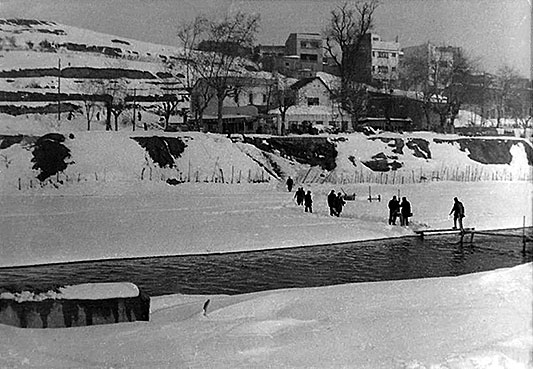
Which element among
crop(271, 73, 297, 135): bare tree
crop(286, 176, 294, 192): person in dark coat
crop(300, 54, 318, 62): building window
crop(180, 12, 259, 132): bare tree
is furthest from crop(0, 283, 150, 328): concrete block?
crop(286, 176, 294, 192): person in dark coat

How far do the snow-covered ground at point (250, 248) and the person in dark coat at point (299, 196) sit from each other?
5 centimetres

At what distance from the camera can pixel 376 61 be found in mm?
2980

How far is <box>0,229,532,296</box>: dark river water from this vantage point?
3494 mm

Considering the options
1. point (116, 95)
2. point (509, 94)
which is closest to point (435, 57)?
point (509, 94)

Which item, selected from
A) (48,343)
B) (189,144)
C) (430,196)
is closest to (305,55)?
(430,196)

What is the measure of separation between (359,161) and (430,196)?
3.11 ft

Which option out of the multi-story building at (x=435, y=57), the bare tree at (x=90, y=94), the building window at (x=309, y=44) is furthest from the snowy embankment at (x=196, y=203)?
→ the building window at (x=309, y=44)

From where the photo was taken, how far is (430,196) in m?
3.72

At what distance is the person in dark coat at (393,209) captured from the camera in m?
4.19

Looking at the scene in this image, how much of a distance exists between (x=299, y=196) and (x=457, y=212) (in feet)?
5.37

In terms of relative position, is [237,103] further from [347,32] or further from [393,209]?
[347,32]

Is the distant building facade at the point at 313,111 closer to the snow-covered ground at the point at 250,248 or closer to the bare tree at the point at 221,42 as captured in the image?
the snow-covered ground at the point at 250,248

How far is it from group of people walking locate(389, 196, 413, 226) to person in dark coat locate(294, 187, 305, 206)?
91cm

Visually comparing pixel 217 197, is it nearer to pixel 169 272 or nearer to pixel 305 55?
pixel 169 272
